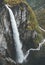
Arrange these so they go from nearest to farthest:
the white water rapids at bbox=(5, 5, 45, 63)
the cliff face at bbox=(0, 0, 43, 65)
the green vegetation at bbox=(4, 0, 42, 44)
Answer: the cliff face at bbox=(0, 0, 43, 65)
the white water rapids at bbox=(5, 5, 45, 63)
the green vegetation at bbox=(4, 0, 42, 44)

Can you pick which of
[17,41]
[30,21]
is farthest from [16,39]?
[30,21]

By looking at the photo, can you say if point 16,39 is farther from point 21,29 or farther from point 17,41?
point 21,29

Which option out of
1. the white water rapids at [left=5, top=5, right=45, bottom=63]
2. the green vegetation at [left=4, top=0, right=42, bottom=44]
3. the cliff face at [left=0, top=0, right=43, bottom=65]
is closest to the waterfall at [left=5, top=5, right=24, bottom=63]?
the white water rapids at [left=5, top=5, right=45, bottom=63]

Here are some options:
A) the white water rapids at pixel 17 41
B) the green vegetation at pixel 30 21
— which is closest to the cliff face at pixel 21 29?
the green vegetation at pixel 30 21

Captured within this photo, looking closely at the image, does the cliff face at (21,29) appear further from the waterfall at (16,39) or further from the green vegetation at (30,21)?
the waterfall at (16,39)

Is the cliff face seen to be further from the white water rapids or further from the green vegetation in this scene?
the white water rapids

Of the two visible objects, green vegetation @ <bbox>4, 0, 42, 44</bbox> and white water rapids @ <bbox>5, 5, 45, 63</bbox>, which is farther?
green vegetation @ <bbox>4, 0, 42, 44</bbox>

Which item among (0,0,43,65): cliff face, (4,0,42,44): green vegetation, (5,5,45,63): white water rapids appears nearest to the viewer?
(0,0,43,65): cliff face

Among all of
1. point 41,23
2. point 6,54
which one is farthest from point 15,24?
point 41,23

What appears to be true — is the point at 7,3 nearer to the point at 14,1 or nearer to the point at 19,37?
the point at 14,1
